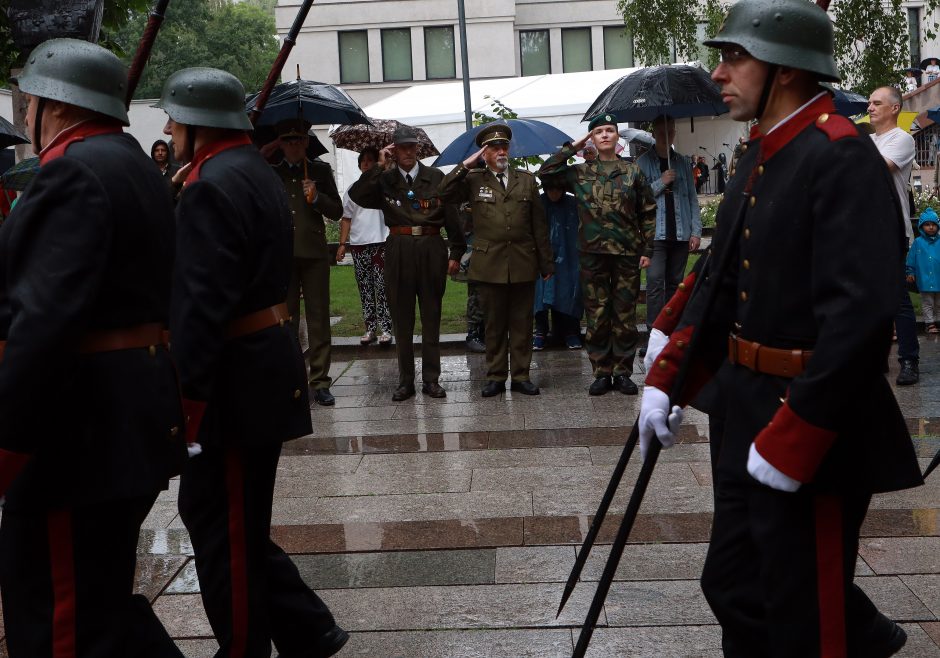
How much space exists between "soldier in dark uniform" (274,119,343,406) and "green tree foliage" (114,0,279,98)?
48458mm

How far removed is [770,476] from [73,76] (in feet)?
6.89

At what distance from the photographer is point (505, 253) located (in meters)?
9.43

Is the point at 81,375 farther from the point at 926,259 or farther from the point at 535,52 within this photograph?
the point at 535,52

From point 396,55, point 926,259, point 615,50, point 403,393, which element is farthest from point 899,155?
point 615,50

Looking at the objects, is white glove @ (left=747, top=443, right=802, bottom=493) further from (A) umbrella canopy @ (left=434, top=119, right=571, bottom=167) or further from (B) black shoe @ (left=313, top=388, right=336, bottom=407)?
(A) umbrella canopy @ (left=434, top=119, right=571, bottom=167)

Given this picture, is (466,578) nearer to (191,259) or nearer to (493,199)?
(191,259)

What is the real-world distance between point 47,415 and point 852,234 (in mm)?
2017

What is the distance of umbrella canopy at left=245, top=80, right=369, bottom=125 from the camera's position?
9383 mm

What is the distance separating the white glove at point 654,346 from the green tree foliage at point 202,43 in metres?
54.6

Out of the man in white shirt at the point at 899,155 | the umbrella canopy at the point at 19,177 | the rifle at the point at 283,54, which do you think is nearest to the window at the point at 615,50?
the man in white shirt at the point at 899,155

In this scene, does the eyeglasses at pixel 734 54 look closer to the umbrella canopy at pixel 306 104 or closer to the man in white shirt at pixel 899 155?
the man in white shirt at pixel 899 155

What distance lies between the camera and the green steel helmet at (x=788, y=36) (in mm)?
3199

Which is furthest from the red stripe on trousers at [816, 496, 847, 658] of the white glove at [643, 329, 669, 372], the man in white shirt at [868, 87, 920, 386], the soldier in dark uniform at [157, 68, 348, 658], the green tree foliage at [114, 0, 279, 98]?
the green tree foliage at [114, 0, 279, 98]

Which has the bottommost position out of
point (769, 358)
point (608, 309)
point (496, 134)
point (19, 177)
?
point (608, 309)
